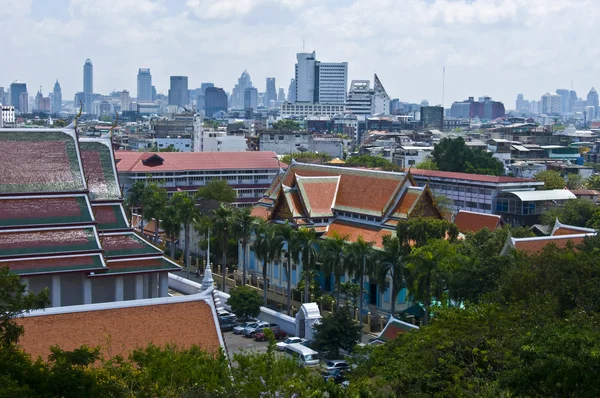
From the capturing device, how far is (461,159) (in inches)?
4345

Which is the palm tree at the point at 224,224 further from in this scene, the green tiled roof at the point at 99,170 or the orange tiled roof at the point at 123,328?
the orange tiled roof at the point at 123,328

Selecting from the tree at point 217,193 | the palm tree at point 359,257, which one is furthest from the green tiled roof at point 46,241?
the tree at point 217,193

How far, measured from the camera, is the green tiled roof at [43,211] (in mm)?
→ 40406

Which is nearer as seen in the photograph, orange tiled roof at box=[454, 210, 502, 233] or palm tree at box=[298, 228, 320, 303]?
palm tree at box=[298, 228, 320, 303]

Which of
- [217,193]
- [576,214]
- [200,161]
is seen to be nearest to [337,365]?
[576,214]

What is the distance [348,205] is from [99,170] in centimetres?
1858

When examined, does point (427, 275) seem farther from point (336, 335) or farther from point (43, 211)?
point (43, 211)

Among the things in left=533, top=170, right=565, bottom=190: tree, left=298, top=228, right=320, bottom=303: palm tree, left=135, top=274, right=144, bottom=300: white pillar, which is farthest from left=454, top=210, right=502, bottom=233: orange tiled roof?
left=135, top=274, right=144, bottom=300: white pillar

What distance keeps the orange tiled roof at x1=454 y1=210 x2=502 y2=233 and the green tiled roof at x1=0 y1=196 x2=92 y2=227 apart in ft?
108

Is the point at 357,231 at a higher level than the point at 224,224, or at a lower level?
lower

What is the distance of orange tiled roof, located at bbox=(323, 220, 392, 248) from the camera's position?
54969 millimetres

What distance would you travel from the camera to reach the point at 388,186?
57.0 m

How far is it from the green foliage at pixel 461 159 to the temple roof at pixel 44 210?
72.9m

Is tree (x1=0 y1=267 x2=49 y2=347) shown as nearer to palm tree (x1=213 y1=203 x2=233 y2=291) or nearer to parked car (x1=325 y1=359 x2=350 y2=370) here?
parked car (x1=325 y1=359 x2=350 y2=370)
